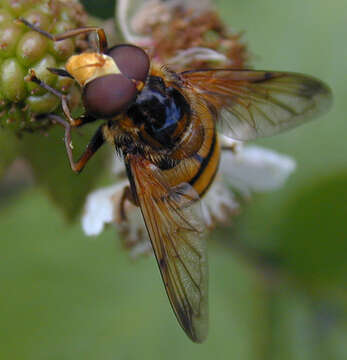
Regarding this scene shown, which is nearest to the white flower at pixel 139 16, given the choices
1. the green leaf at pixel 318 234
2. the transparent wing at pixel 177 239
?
the transparent wing at pixel 177 239

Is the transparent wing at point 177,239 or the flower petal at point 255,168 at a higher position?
the transparent wing at point 177,239

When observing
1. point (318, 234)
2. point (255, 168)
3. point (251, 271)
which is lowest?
point (251, 271)

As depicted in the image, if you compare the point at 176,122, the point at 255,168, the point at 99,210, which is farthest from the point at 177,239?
the point at 255,168

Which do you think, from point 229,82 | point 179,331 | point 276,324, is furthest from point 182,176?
point 276,324

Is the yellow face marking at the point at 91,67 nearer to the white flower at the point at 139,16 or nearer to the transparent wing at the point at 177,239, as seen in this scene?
the transparent wing at the point at 177,239

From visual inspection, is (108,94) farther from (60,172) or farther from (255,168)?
(255,168)

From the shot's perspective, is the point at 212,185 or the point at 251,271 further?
the point at 251,271

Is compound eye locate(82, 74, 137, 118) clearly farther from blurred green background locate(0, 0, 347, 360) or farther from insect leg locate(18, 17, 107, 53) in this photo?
blurred green background locate(0, 0, 347, 360)

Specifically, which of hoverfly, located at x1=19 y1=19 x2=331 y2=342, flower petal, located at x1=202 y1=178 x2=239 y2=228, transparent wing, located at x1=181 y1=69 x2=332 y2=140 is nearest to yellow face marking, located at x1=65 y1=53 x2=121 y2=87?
hoverfly, located at x1=19 y1=19 x2=331 y2=342
